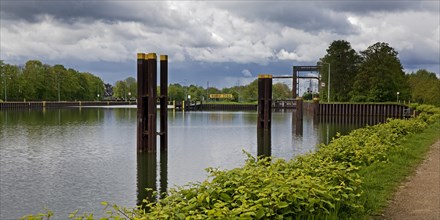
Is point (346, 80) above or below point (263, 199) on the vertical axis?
above

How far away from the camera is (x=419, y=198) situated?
9.65 m

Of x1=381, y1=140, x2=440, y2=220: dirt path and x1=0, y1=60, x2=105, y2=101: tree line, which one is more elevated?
x1=0, y1=60, x2=105, y2=101: tree line

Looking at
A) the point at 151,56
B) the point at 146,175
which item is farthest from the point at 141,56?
the point at 146,175

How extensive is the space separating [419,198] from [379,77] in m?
79.6

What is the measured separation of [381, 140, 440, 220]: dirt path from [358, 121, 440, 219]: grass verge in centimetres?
18

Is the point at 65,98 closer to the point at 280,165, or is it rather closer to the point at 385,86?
the point at 385,86

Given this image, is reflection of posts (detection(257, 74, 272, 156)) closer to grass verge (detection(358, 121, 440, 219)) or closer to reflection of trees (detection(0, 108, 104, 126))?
reflection of trees (detection(0, 108, 104, 126))

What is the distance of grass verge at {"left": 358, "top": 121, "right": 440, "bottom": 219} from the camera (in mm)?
8850

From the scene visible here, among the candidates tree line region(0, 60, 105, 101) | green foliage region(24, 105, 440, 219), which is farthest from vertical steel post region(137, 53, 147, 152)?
tree line region(0, 60, 105, 101)

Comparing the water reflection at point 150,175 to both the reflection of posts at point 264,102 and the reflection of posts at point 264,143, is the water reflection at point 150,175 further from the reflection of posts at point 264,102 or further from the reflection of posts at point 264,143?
the reflection of posts at point 264,102

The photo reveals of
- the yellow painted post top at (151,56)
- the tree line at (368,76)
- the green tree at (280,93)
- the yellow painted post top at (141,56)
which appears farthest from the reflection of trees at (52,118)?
the green tree at (280,93)

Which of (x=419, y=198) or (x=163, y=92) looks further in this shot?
(x=163, y=92)

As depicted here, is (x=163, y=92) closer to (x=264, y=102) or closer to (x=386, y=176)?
(x=386, y=176)

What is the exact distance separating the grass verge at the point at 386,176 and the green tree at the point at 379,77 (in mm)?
69390
